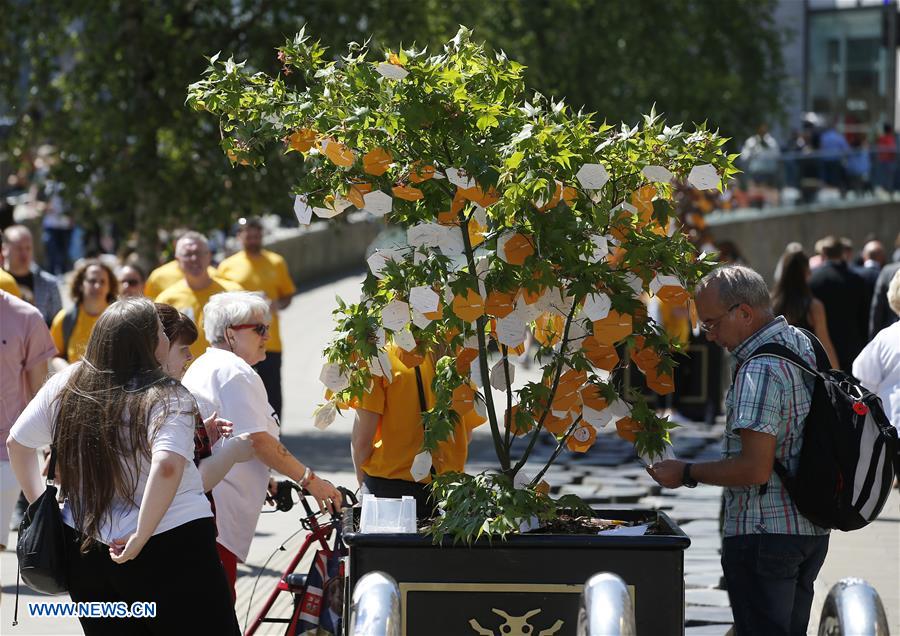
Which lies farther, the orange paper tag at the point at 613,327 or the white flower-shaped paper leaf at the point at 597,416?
the white flower-shaped paper leaf at the point at 597,416

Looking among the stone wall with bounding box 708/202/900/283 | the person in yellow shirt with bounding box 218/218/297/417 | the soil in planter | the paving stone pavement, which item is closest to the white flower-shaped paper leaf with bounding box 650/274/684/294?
the soil in planter

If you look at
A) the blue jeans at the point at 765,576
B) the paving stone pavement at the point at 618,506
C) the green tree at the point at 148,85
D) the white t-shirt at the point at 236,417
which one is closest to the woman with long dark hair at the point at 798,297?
the paving stone pavement at the point at 618,506

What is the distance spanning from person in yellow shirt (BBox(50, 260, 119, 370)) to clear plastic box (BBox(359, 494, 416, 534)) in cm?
557

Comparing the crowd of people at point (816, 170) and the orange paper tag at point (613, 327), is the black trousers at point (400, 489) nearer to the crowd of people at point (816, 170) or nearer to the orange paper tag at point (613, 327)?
the orange paper tag at point (613, 327)

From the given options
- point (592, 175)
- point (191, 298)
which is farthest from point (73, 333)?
point (592, 175)

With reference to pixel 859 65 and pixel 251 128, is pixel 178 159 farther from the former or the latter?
pixel 859 65

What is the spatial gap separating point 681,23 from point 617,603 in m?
27.4

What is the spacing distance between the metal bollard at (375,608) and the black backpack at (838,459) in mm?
1409

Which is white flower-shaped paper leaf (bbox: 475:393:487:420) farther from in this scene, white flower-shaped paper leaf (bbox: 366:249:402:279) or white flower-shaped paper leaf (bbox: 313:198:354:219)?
white flower-shaped paper leaf (bbox: 313:198:354:219)

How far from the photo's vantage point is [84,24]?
1444 cm

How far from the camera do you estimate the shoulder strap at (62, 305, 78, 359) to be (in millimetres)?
9719

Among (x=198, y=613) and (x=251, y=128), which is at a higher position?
(x=251, y=128)

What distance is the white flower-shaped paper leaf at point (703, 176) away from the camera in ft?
14.5

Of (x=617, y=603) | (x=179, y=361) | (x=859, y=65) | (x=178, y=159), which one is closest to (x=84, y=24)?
(x=178, y=159)
